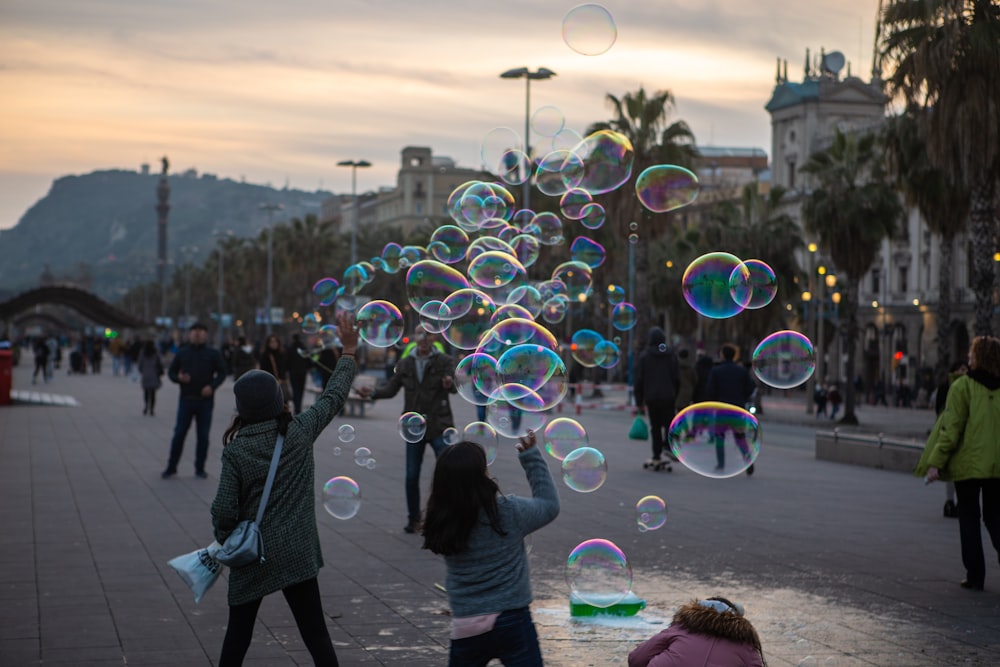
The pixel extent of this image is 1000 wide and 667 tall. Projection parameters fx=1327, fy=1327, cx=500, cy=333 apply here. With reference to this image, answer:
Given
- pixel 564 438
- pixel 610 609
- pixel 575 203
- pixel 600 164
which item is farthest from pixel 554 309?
pixel 610 609

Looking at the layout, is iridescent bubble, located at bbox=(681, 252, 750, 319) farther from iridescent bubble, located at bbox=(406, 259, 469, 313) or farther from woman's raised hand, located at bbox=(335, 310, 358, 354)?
woman's raised hand, located at bbox=(335, 310, 358, 354)

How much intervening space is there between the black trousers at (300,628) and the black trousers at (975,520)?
196 inches

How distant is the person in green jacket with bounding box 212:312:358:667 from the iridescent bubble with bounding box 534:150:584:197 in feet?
29.9

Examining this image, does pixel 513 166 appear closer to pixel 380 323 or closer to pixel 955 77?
pixel 380 323

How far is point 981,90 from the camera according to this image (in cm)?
2436

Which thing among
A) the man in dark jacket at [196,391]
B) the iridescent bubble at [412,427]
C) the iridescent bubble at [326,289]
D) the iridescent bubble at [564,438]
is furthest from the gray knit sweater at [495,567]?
the iridescent bubble at [326,289]

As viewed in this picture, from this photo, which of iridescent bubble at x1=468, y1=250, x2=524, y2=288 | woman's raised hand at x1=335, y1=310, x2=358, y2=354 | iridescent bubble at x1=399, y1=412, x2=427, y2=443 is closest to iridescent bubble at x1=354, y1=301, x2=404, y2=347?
iridescent bubble at x1=468, y1=250, x2=524, y2=288

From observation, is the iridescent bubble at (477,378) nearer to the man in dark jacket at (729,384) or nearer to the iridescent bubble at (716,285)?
the iridescent bubble at (716,285)

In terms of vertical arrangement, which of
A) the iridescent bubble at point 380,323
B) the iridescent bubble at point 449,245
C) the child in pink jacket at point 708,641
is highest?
the iridescent bubble at point 449,245

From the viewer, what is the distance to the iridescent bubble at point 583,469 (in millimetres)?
7918

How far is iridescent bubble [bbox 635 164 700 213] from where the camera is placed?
13453 mm

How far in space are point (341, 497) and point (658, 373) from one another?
→ 30.4ft

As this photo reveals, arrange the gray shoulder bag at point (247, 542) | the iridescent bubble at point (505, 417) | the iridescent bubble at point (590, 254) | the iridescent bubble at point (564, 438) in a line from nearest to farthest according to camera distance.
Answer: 1. the gray shoulder bag at point (247, 542)
2. the iridescent bubble at point (564, 438)
3. the iridescent bubble at point (505, 417)
4. the iridescent bubble at point (590, 254)

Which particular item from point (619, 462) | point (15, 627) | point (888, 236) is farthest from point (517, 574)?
point (888, 236)
